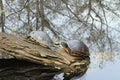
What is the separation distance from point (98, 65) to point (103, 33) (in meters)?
1.13

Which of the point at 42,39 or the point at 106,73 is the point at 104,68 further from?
the point at 42,39

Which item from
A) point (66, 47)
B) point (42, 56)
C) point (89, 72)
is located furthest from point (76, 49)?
point (42, 56)

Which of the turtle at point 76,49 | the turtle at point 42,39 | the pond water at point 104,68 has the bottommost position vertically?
the pond water at point 104,68

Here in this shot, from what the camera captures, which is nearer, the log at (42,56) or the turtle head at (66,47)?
the log at (42,56)

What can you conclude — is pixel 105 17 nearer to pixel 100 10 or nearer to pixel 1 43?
pixel 100 10

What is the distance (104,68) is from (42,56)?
60 centimetres

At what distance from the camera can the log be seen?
129 inches

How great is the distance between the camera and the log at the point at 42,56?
10.8ft

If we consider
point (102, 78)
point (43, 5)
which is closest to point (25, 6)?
point (43, 5)

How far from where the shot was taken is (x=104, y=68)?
3.53m

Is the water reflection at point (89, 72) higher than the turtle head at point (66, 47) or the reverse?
the reverse

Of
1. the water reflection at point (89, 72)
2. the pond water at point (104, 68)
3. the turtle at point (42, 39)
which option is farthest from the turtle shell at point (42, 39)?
the pond water at point (104, 68)

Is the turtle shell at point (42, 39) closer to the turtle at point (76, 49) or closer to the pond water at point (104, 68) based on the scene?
the turtle at point (76, 49)

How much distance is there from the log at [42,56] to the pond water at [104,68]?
3.9 inches
